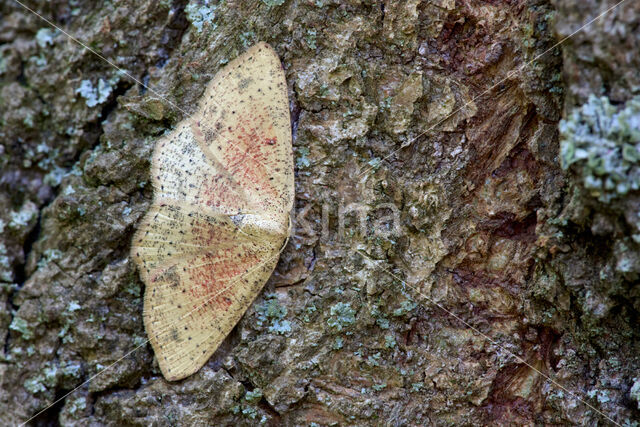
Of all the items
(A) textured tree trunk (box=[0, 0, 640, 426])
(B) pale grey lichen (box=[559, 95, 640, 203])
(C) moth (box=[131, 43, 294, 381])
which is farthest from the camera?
(C) moth (box=[131, 43, 294, 381])

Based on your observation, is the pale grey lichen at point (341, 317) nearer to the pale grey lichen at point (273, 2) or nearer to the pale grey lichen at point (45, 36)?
the pale grey lichen at point (273, 2)

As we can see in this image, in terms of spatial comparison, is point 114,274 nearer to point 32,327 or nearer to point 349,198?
point 32,327

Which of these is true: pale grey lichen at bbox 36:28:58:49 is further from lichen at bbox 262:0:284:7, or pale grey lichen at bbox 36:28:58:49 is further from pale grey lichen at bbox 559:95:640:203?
pale grey lichen at bbox 559:95:640:203

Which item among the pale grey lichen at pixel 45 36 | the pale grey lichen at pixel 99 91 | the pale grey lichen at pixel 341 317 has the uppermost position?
the pale grey lichen at pixel 45 36

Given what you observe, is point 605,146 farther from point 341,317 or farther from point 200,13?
point 200,13

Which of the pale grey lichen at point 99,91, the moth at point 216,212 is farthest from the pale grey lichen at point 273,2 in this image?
the pale grey lichen at point 99,91

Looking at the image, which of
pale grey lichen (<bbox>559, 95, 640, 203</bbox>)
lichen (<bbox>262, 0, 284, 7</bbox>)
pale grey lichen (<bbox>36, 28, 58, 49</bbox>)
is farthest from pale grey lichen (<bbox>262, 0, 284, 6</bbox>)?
pale grey lichen (<bbox>559, 95, 640, 203</bbox>)

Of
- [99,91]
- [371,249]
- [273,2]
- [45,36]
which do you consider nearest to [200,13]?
[273,2]
